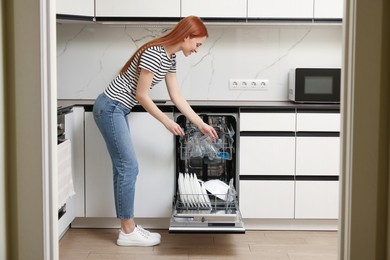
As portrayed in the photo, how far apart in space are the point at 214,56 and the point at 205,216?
147 cm

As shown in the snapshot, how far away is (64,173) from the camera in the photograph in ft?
12.5

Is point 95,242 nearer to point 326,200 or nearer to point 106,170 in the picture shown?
point 106,170

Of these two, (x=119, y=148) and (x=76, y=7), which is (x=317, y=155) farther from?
(x=76, y=7)

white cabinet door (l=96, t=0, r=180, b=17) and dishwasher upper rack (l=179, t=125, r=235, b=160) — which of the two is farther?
white cabinet door (l=96, t=0, r=180, b=17)

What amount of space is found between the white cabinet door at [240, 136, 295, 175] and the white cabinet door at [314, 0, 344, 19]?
0.90m

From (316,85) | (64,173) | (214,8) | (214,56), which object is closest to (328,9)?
(316,85)

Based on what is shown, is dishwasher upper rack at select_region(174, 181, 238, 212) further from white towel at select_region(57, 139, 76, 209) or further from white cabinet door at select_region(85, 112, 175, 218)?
white towel at select_region(57, 139, 76, 209)

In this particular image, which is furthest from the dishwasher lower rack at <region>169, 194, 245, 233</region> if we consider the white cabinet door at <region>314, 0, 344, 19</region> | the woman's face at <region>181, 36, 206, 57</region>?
the white cabinet door at <region>314, 0, 344, 19</region>

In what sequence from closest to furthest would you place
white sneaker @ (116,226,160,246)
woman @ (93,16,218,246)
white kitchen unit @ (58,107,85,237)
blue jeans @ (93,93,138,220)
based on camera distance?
1. woman @ (93,16,218,246)
2. blue jeans @ (93,93,138,220)
3. white sneaker @ (116,226,160,246)
4. white kitchen unit @ (58,107,85,237)

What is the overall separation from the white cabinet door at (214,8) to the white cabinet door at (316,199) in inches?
49.0

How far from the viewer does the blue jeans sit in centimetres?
381

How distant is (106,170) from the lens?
4238 mm

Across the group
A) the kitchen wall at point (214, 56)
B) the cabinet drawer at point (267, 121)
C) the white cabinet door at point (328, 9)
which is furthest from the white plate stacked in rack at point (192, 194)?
the white cabinet door at point (328, 9)
